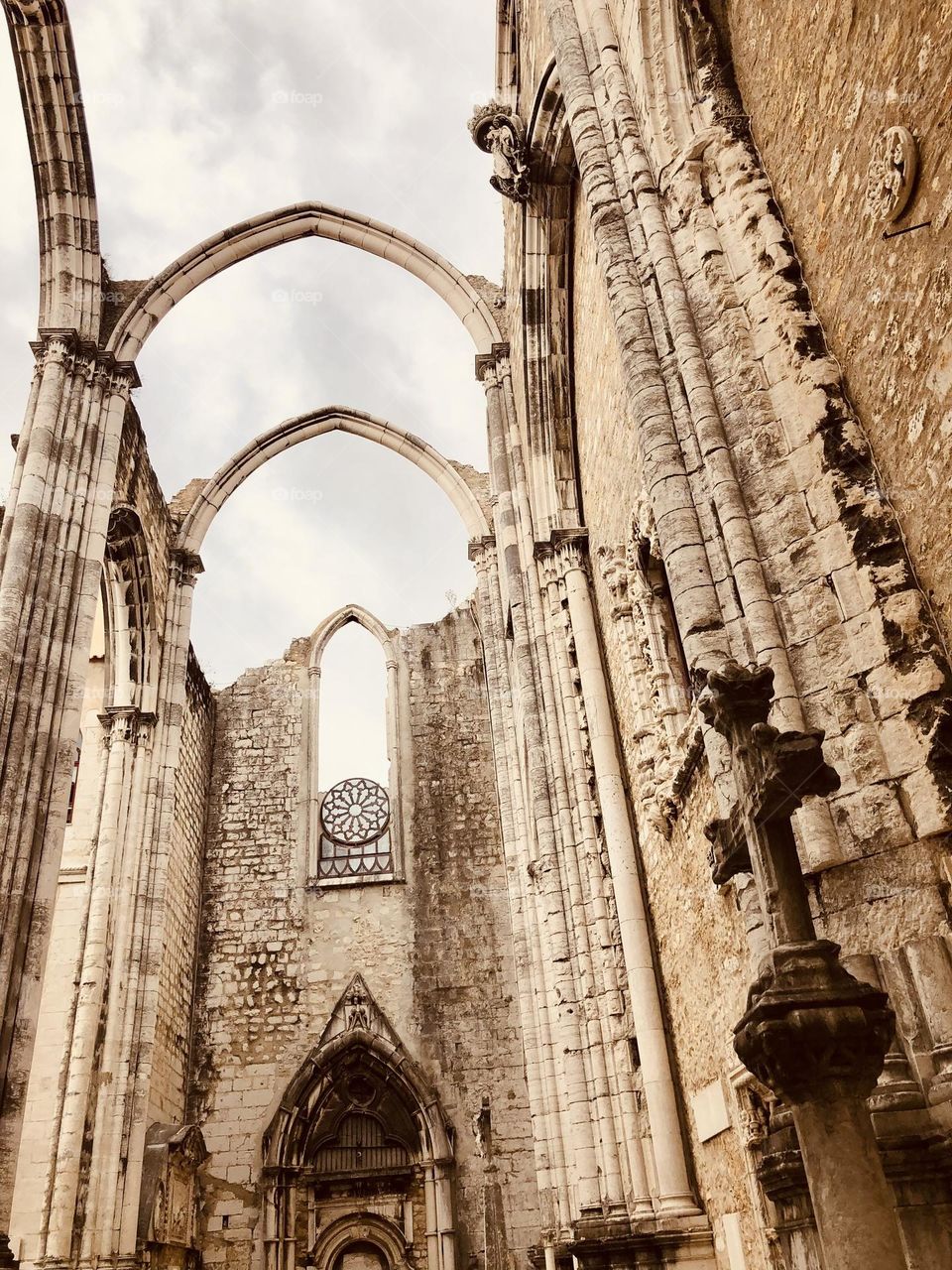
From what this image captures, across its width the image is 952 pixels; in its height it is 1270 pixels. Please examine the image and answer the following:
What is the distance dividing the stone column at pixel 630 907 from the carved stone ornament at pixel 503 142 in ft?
9.52

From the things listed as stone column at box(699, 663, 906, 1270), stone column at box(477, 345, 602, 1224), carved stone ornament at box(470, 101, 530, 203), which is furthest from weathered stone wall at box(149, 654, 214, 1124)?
stone column at box(699, 663, 906, 1270)

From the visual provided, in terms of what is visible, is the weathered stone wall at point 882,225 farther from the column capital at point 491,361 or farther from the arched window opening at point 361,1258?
the arched window opening at point 361,1258

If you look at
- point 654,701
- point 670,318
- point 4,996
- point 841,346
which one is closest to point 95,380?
point 4,996

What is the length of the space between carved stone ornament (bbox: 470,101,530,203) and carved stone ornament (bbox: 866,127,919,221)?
5.31 m

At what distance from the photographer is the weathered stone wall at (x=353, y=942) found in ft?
38.4

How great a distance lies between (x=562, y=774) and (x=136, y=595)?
619 cm

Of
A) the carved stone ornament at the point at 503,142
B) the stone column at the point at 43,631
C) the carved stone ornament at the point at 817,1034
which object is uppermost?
the carved stone ornament at the point at 503,142

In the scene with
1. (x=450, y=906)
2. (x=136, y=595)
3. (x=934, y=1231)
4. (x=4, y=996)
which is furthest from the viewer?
(x=450, y=906)

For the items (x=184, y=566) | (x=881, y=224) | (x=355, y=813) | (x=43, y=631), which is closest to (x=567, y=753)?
(x=43, y=631)

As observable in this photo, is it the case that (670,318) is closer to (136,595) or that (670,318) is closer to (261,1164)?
(136,595)

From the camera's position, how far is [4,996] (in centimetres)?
658

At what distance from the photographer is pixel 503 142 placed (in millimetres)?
7875

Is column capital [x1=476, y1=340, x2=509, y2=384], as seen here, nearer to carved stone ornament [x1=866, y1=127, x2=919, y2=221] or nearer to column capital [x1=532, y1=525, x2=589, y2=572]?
column capital [x1=532, y1=525, x2=589, y2=572]

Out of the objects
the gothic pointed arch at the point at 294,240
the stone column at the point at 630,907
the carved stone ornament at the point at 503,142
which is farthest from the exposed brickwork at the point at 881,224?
the gothic pointed arch at the point at 294,240
